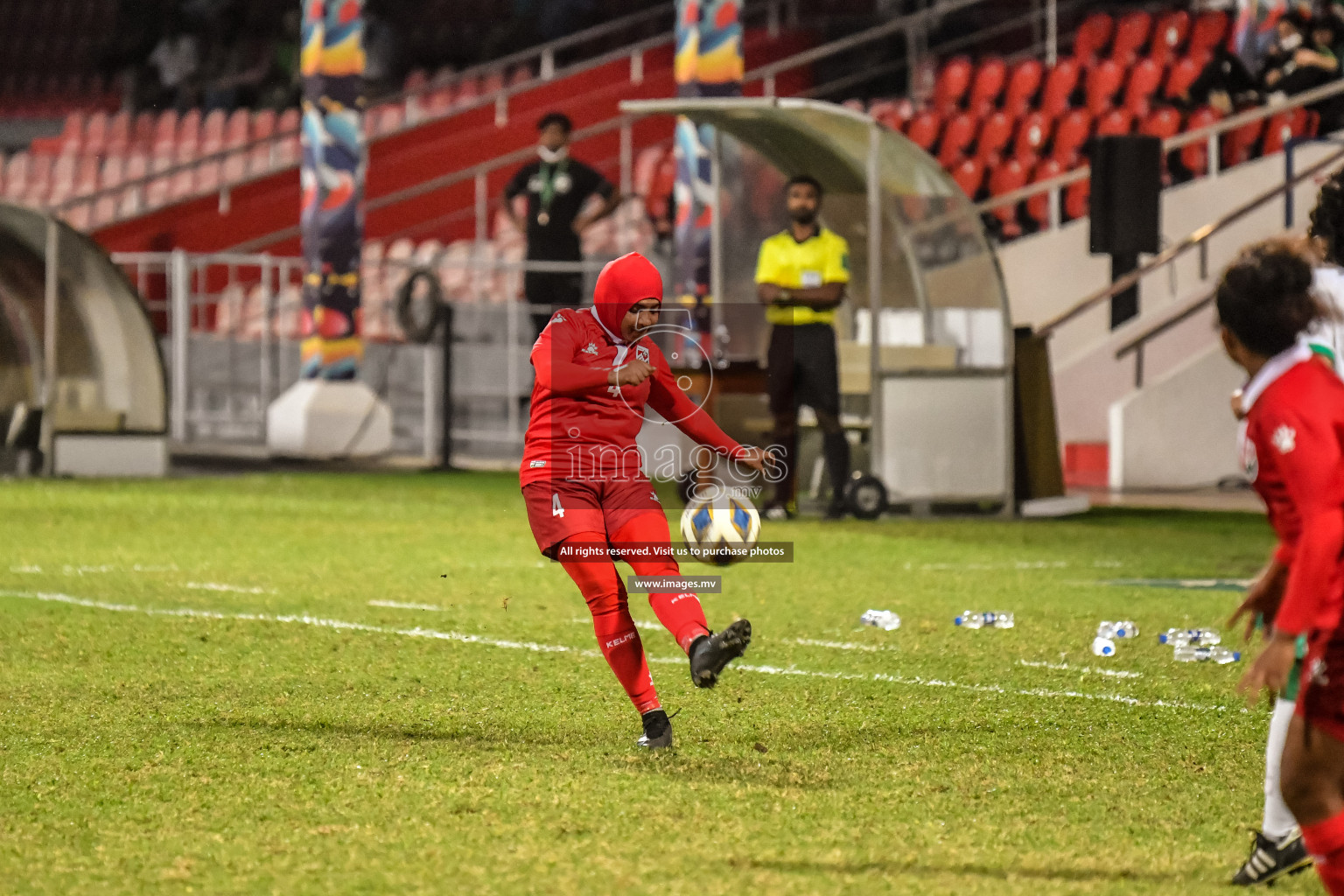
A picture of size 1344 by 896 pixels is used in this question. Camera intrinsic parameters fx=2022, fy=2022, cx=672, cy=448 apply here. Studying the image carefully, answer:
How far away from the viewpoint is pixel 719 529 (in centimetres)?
791

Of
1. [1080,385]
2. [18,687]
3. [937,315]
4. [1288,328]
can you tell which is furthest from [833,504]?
[1288,328]

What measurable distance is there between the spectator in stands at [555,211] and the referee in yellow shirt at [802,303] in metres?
5.51

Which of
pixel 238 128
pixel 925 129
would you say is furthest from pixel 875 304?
pixel 238 128

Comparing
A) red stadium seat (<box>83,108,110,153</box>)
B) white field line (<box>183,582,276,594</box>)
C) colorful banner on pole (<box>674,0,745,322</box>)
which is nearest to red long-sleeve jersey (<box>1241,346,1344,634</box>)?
white field line (<box>183,582,276,594</box>)

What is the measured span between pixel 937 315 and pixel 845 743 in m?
8.99

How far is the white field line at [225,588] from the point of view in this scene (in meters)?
10.3

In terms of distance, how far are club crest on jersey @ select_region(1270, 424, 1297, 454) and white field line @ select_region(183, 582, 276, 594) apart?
23.2 feet

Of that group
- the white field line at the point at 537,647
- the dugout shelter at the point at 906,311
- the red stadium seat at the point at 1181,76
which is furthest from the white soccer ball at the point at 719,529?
the red stadium seat at the point at 1181,76

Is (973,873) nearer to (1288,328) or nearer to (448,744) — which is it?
(1288,328)

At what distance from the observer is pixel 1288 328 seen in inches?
164

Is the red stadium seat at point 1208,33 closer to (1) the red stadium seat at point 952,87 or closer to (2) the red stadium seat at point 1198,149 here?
(2) the red stadium seat at point 1198,149

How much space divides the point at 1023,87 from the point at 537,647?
16.9 metres

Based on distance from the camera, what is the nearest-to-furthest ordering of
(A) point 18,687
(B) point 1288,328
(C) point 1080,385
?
1. (B) point 1288,328
2. (A) point 18,687
3. (C) point 1080,385

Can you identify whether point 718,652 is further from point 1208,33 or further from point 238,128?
point 238,128
